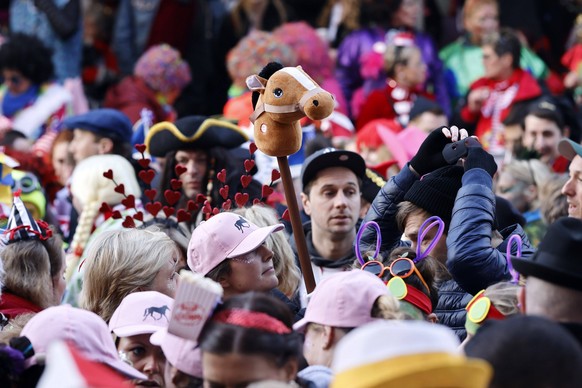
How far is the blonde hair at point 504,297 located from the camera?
4430 millimetres

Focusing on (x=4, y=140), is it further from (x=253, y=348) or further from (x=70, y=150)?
(x=253, y=348)

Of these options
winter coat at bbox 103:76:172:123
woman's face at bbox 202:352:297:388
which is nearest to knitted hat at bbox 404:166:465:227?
woman's face at bbox 202:352:297:388

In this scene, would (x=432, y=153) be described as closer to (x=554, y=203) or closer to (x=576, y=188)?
(x=576, y=188)

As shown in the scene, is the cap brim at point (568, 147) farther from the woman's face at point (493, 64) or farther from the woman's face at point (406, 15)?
the woman's face at point (406, 15)

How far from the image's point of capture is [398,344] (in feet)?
9.70

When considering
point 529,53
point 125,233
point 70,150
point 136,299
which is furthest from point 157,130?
point 529,53

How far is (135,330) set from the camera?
16.2 feet

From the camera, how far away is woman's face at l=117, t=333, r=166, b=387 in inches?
194

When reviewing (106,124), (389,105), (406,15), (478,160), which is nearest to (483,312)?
(478,160)

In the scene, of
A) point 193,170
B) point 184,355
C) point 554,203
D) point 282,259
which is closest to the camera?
point 184,355

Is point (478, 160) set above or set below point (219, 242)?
above

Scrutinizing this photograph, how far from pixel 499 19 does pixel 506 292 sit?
26.2 ft

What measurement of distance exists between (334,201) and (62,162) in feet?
10.9

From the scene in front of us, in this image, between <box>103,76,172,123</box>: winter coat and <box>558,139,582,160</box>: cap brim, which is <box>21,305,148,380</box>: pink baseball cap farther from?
<box>103,76,172,123</box>: winter coat
